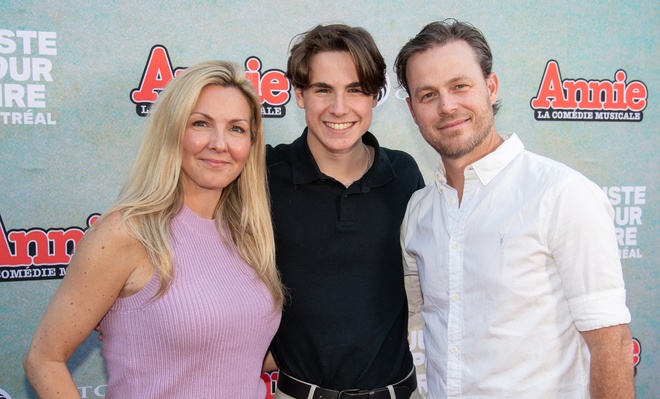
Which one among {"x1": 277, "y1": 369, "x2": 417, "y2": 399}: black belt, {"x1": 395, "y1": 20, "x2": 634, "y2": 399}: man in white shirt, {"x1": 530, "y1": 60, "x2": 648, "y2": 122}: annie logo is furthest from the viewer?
{"x1": 530, "y1": 60, "x2": 648, "y2": 122}: annie logo

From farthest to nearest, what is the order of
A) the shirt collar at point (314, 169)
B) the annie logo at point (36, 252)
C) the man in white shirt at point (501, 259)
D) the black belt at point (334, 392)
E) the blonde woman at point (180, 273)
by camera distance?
1. the annie logo at point (36, 252)
2. the shirt collar at point (314, 169)
3. the black belt at point (334, 392)
4. the blonde woman at point (180, 273)
5. the man in white shirt at point (501, 259)

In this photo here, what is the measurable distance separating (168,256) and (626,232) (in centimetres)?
297

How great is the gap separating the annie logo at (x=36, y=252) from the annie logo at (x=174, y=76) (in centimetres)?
64

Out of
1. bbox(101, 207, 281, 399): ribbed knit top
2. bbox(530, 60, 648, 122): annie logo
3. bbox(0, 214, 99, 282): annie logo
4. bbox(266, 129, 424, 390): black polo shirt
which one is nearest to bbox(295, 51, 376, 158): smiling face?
bbox(266, 129, 424, 390): black polo shirt

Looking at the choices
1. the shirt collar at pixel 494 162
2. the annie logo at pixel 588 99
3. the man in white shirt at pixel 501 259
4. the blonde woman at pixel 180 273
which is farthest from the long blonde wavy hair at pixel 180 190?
the annie logo at pixel 588 99

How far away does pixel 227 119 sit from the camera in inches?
65.7

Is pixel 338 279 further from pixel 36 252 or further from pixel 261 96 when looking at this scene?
pixel 36 252

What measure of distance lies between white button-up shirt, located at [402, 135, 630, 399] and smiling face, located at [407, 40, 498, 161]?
87 millimetres

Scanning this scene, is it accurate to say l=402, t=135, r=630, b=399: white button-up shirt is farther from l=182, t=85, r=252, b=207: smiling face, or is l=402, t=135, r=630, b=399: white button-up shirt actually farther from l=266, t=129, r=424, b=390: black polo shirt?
l=182, t=85, r=252, b=207: smiling face

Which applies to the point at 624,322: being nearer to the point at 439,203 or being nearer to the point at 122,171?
the point at 439,203

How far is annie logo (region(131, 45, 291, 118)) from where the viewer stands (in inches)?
102

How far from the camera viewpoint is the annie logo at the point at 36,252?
8.12 ft

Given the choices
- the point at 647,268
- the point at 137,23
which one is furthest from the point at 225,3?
the point at 647,268

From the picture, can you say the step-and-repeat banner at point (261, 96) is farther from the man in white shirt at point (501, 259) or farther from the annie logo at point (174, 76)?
the man in white shirt at point (501, 259)
